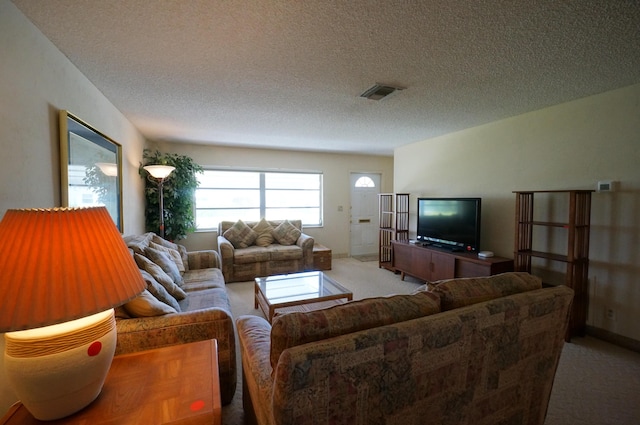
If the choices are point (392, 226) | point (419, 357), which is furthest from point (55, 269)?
point (392, 226)

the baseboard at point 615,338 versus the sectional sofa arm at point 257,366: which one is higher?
the sectional sofa arm at point 257,366

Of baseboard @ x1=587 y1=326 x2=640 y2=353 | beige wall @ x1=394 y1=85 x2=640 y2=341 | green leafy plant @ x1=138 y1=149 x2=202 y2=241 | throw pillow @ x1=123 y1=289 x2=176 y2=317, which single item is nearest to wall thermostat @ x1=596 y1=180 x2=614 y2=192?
beige wall @ x1=394 y1=85 x2=640 y2=341

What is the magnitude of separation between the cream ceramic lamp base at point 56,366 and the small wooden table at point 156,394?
0.26 ft

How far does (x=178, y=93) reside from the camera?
8.75 feet

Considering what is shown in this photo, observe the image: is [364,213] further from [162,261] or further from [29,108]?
[29,108]

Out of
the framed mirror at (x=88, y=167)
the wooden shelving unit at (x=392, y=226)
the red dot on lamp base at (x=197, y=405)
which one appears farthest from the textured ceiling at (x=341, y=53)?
the wooden shelving unit at (x=392, y=226)

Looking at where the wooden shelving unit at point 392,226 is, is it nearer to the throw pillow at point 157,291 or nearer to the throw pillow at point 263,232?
the throw pillow at point 263,232

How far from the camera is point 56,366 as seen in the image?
3.04 feet

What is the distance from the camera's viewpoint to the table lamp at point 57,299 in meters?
0.85

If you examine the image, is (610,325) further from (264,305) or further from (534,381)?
(264,305)

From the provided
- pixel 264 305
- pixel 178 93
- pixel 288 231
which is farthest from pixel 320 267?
pixel 178 93

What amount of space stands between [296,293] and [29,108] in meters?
2.43

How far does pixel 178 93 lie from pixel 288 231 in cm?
315

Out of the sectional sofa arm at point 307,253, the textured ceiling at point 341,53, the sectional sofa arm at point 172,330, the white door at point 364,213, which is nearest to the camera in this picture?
the textured ceiling at point 341,53
